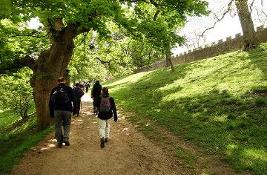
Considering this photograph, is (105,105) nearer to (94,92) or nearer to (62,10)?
(62,10)

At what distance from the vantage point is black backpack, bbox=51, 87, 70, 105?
41.6ft

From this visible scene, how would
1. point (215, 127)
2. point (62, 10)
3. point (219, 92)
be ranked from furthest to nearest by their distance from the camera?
point (219, 92) < point (215, 127) < point (62, 10)

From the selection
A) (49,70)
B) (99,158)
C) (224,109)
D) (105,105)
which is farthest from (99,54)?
(99,158)

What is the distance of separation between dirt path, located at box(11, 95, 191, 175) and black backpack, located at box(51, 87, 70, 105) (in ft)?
5.19

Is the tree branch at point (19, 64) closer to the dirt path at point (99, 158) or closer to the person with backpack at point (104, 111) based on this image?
the dirt path at point (99, 158)

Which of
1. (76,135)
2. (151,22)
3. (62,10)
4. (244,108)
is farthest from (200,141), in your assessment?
(151,22)

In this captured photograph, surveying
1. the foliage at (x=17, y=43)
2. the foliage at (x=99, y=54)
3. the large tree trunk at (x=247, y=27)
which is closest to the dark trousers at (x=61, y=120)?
the foliage at (x=17, y=43)

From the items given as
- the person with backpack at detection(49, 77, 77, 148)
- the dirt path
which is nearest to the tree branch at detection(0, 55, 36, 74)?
the dirt path

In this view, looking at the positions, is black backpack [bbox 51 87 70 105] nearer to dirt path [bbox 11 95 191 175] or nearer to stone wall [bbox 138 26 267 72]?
dirt path [bbox 11 95 191 175]

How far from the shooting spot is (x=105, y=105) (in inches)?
514

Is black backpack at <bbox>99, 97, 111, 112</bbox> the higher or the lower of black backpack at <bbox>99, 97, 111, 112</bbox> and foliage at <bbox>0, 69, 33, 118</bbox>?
the lower

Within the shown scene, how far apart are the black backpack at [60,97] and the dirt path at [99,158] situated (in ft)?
5.19

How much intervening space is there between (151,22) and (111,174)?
10.0 metres

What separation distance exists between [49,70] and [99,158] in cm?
858
